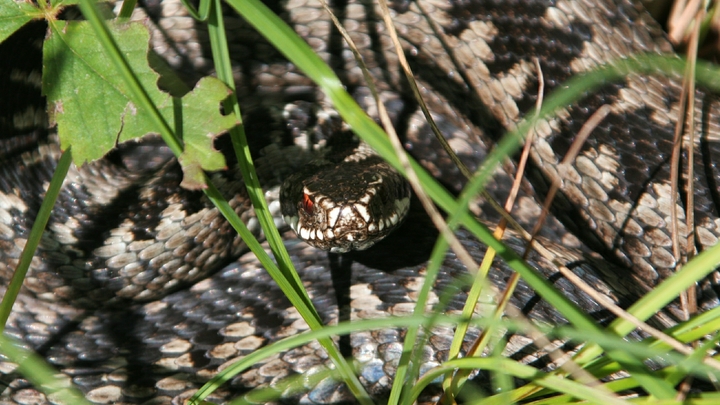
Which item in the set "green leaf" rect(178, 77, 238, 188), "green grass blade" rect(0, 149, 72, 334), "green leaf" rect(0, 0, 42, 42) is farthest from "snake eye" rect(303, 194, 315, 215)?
"green leaf" rect(0, 0, 42, 42)

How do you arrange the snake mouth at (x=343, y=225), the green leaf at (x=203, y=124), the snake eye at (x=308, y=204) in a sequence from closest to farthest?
1. the green leaf at (x=203, y=124)
2. the snake mouth at (x=343, y=225)
3. the snake eye at (x=308, y=204)

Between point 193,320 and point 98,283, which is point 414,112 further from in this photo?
point 98,283

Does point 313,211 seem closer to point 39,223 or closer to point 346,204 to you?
point 346,204

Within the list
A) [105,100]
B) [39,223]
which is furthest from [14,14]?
[39,223]

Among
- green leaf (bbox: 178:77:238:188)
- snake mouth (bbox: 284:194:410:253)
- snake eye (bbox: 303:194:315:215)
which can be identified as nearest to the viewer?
green leaf (bbox: 178:77:238:188)

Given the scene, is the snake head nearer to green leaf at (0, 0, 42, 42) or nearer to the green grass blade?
the green grass blade

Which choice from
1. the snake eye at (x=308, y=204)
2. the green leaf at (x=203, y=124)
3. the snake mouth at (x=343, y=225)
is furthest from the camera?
the snake eye at (x=308, y=204)

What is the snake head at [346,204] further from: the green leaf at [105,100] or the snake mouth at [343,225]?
the green leaf at [105,100]

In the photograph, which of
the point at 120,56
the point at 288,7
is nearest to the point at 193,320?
the point at 288,7

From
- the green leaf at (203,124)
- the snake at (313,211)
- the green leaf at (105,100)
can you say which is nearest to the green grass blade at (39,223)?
the green leaf at (105,100)
